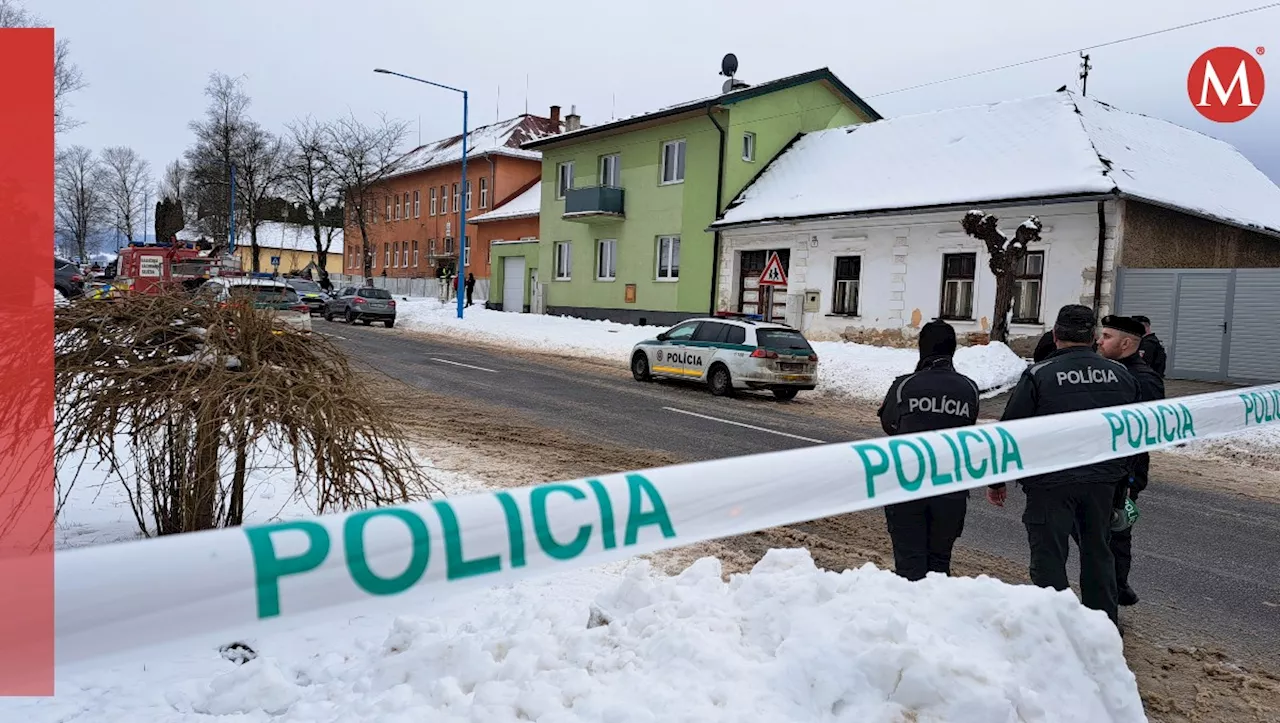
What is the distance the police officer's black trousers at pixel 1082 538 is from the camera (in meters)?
4.22

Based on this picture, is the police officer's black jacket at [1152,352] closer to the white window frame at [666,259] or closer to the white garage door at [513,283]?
the white window frame at [666,259]

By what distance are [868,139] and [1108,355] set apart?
2363 cm

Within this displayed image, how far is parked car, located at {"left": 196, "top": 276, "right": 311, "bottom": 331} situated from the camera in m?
4.88

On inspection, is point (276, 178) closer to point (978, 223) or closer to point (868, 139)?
point (868, 139)

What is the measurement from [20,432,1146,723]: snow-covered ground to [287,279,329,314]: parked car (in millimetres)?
32263

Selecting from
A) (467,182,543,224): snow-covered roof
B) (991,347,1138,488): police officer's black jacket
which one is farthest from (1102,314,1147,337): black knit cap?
(467,182,543,224): snow-covered roof

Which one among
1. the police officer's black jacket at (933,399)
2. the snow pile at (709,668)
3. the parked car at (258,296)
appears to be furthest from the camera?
the parked car at (258,296)

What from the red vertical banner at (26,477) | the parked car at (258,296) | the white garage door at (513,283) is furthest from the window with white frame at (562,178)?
the parked car at (258,296)

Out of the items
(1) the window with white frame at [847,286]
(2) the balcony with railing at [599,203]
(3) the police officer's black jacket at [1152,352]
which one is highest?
(2) the balcony with railing at [599,203]

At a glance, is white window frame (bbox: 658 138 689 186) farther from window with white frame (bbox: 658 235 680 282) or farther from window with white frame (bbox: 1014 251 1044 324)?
window with white frame (bbox: 1014 251 1044 324)

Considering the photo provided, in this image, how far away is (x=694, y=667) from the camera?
3086 mm

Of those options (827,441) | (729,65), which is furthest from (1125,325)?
(729,65)

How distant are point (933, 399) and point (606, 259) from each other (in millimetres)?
28884

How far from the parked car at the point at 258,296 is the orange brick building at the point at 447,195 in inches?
1476
